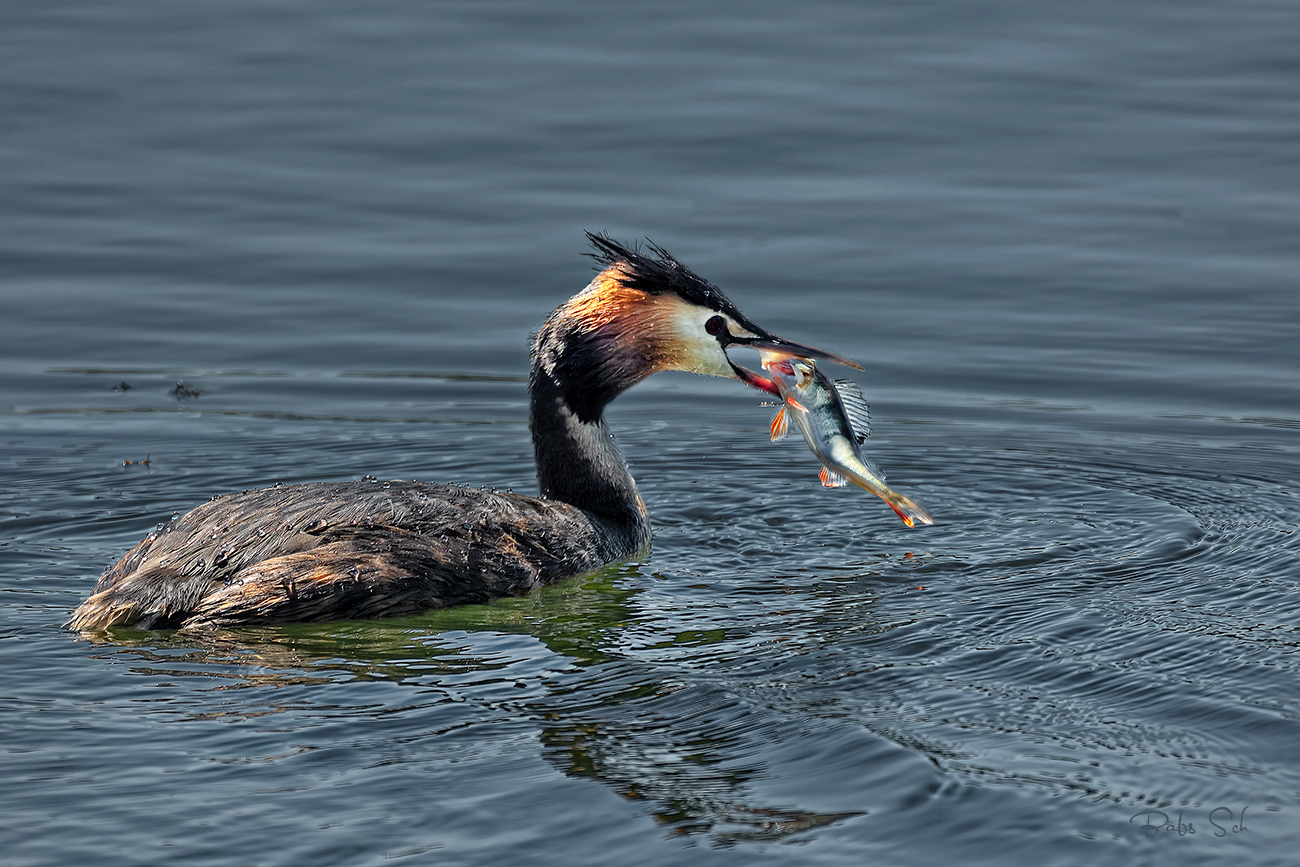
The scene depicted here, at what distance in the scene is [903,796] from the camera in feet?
18.9

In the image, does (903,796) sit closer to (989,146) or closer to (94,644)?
(94,644)

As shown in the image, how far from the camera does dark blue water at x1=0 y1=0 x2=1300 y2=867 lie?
5.85m

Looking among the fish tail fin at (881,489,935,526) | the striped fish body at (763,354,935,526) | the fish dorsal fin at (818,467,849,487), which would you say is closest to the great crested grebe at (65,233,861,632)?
the striped fish body at (763,354,935,526)

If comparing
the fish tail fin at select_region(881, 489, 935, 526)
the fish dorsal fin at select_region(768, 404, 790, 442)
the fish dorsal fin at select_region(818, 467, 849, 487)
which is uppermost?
the fish dorsal fin at select_region(768, 404, 790, 442)

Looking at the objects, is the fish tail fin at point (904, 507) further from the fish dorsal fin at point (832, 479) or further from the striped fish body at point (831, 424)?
the fish dorsal fin at point (832, 479)

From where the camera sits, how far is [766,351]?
8672 mm

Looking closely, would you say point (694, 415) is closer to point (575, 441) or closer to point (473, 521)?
point (575, 441)

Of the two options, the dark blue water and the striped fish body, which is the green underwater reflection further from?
the striped fish body

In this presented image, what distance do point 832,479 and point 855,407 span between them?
36 cm

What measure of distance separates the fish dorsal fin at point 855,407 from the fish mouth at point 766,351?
0.11 m

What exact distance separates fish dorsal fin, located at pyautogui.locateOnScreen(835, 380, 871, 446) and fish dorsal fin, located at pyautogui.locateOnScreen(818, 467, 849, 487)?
20 cm

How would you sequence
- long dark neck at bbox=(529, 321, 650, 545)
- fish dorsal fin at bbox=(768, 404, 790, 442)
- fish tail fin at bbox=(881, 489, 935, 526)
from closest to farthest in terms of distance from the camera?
fish tail fin at bbox=(881, 489, 935, 526) → fish dorsal fin at bbox=(768, 404, 790, 442) → long dark neck at bbox=(529, 321, 650, 545)

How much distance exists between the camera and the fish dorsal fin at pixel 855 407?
8.50 m

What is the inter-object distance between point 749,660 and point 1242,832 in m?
2.20
